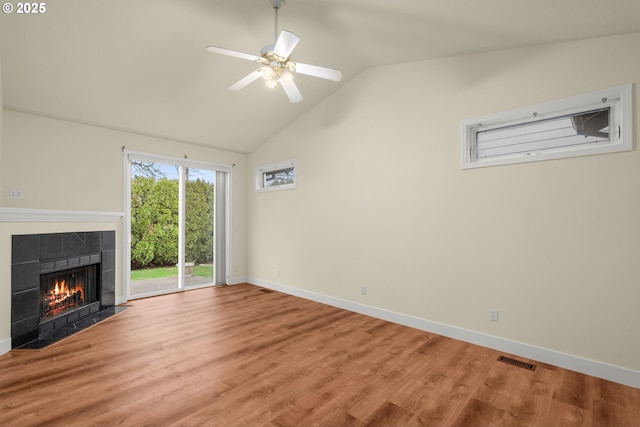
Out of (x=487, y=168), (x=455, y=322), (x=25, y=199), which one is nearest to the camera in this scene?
(x=487, y=168)

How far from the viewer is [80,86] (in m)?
3.53

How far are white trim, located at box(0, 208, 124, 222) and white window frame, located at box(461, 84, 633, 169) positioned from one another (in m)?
4.64

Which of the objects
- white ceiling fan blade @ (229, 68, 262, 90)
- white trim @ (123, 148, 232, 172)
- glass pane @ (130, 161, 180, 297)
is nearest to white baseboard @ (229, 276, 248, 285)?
glass pane @ (130, 161, 180, 297)

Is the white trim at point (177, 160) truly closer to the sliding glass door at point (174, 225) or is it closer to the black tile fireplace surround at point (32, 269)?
the sliding glass door at point (174, 225)

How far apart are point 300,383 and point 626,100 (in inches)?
137

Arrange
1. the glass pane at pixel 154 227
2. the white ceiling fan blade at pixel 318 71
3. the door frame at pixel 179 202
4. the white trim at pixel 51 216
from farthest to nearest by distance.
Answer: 1. the glass pane at pixel 154 227
2. the door frame at pixel 179 202
3. the white trim at pixel 51 216
4. the white ceiling fan blade at pixel 318 71

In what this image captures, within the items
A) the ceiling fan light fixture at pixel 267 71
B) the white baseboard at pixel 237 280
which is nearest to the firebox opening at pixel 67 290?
the white baseboard at pixel 237 280

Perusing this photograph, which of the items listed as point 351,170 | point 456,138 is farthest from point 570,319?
point 351,170

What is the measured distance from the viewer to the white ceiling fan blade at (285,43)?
2.33 meters

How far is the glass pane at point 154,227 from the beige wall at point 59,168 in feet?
0.95

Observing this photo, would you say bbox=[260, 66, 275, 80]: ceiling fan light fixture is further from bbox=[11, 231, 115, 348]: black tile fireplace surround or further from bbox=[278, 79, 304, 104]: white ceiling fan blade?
bbox=[11, 231, 115, 348]: black tile fireplace surround

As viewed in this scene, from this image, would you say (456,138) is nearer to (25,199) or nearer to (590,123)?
(590,123)

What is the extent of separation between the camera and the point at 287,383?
7.89ft

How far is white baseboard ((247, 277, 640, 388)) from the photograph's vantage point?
2.45 meters
